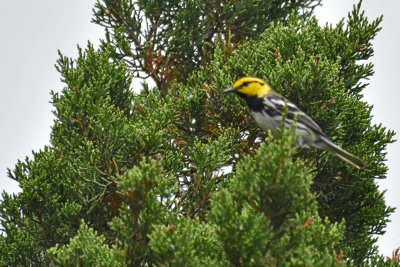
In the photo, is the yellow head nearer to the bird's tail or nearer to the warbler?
the warbler

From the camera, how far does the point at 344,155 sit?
6699 mm

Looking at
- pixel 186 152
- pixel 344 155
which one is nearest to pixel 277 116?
pixel 344 155

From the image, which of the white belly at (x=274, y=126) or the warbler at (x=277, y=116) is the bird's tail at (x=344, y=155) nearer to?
the warbler at (x=277, y=116)

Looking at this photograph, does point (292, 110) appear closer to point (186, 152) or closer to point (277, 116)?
point (277, 116)

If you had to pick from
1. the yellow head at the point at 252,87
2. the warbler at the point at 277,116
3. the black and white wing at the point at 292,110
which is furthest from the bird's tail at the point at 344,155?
the yellow head at the point at 252,87

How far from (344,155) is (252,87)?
1305mm

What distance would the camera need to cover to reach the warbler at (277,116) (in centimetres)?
656

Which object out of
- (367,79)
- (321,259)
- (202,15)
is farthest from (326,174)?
(202,15)

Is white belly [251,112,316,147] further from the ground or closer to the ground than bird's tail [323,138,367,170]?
further from the ground

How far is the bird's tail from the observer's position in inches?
261

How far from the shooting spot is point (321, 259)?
4.92 metres

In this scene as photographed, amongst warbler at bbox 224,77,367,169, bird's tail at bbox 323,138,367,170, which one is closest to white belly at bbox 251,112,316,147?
warbler at bbox 224,77,367,169

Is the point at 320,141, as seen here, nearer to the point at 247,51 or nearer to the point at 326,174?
the point at 326,174

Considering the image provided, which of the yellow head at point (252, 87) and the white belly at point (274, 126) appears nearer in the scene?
the white belly at point (274, 126)
